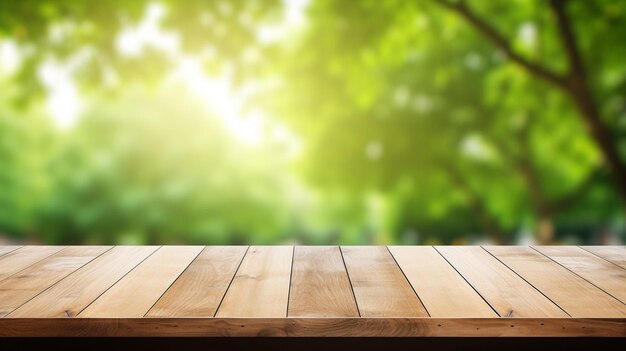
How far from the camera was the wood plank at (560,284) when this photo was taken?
2.20m

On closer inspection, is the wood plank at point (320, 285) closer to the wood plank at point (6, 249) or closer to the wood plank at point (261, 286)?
the wood plank at point (261, 286)

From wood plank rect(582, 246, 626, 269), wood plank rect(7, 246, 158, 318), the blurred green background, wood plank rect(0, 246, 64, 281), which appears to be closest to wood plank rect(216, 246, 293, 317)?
wood plank rect(7, 246, 158, 318)

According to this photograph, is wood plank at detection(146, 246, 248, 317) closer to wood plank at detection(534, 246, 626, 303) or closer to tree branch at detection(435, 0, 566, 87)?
wood plank at detection(534, 246, 626, 303)

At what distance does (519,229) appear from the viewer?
2483 centimetres

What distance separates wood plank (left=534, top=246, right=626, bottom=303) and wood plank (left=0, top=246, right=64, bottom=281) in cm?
260

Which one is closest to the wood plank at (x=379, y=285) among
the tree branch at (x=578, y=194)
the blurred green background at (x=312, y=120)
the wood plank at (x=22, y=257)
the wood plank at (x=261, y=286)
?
the wood plank at (x=261, y=286)

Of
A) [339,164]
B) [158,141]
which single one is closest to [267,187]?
[158,141]

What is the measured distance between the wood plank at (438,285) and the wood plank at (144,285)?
3.39 ft

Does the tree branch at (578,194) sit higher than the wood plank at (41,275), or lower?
lower

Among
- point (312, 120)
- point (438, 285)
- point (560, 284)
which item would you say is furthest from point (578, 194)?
point (438, 285)

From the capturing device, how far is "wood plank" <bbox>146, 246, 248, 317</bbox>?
85.1 inches
